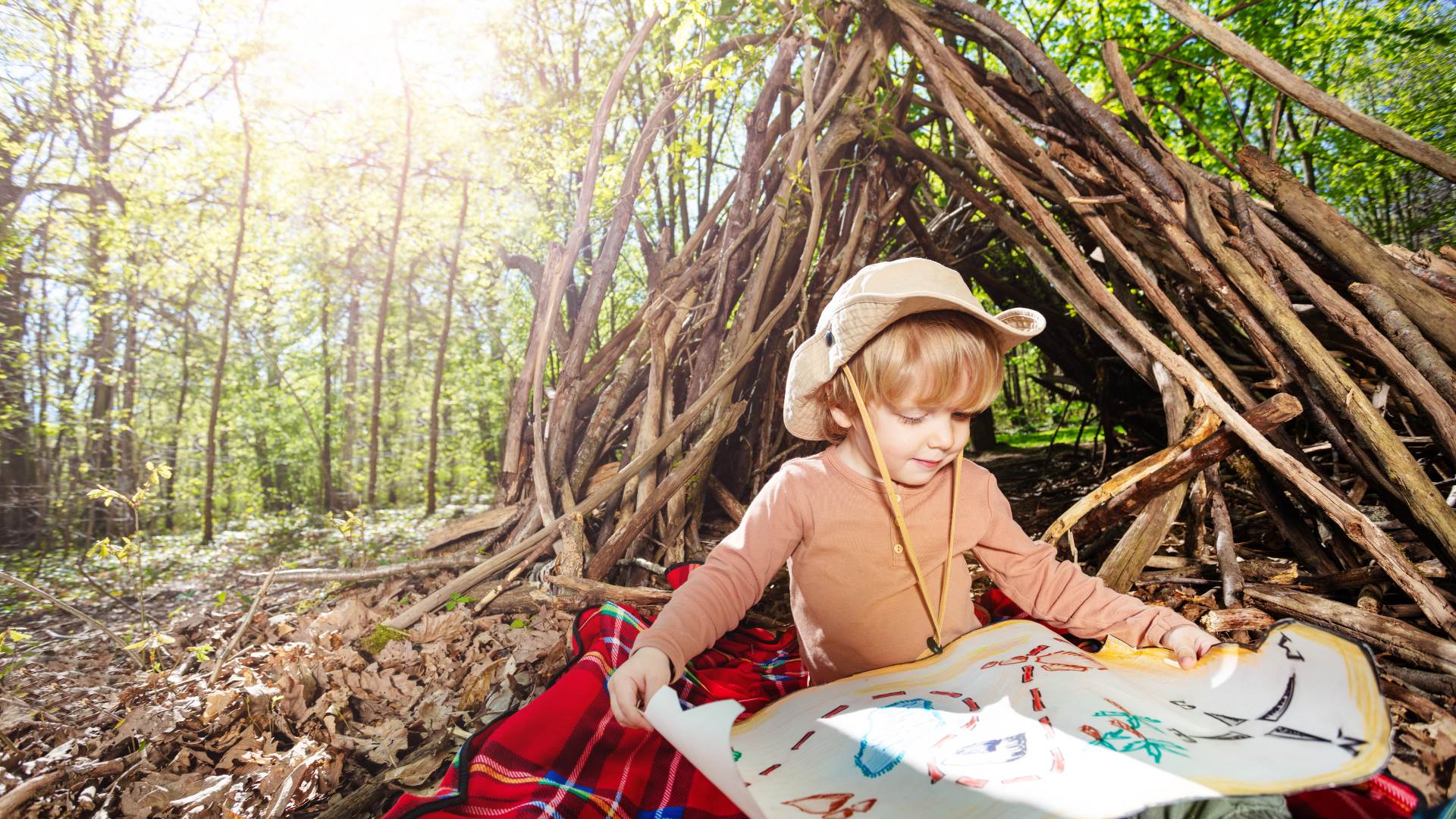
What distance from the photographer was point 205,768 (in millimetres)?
1284

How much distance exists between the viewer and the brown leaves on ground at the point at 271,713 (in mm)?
1203

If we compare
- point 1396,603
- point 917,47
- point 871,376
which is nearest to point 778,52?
point 917,47

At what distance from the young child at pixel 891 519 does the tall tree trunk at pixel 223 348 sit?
2243 millimetres

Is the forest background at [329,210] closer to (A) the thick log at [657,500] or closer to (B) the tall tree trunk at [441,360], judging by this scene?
(B) the tall tree trunk at [441,360]

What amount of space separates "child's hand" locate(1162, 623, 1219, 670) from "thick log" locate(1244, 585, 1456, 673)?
0.28 metres

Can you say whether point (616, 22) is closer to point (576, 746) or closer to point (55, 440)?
point (55, 440)

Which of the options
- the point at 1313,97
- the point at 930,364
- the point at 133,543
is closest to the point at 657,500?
the point at 930,364

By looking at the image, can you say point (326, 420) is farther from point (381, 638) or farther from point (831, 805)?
point (831, 805)

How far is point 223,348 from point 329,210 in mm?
775

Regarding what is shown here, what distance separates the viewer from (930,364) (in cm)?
113

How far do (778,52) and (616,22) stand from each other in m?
1.31

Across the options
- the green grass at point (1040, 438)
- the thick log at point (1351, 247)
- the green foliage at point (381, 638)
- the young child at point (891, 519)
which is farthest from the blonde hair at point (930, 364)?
the green grass at point (1040, 438)

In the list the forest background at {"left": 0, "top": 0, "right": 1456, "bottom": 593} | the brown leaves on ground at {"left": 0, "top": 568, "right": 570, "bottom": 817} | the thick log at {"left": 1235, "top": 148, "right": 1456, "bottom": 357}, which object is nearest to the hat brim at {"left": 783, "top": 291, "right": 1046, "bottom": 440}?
the brown leaves on ground at {"left": 0, "top": 568, "right": 570, "bottom": 817}

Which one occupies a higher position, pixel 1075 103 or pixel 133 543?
pixel 1075 103
